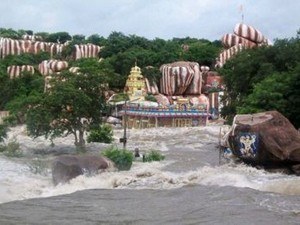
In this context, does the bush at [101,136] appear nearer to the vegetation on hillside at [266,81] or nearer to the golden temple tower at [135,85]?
the vegetation on hillside at [266,81]

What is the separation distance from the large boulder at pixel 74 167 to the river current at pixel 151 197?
0.42 m

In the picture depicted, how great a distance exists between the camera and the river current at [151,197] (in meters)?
13.0

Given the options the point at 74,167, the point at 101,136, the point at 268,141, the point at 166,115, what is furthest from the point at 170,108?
the point at 74,167

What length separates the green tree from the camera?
3278 cm

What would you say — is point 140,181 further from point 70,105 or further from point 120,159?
point 70,105

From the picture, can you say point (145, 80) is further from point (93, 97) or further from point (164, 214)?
point (164, 214)

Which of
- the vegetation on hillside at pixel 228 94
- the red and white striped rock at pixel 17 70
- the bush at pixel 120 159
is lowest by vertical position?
the bush at pixel 120 159

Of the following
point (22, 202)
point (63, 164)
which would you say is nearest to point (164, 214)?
point (22, 202)

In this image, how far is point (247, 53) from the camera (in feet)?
130

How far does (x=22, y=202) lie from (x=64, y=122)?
17054 millimetres

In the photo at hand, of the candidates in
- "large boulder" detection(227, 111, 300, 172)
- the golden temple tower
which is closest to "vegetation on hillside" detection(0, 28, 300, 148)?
"large boulder" detection(227, 111, 300, 172)

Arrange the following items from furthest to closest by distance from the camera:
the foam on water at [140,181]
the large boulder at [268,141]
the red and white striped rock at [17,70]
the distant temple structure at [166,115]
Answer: the red and white striped rock at [17,70], the distant temple structure at [166,115], the large boulder at [268,141], the foam on water at [140,181]

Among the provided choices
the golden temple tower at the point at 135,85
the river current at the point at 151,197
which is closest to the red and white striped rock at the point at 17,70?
the golden temple tower at the point at 135,85

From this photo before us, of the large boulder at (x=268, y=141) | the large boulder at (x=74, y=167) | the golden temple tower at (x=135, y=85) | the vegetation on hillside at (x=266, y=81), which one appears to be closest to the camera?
the large boulder at (x=74, y=167)
